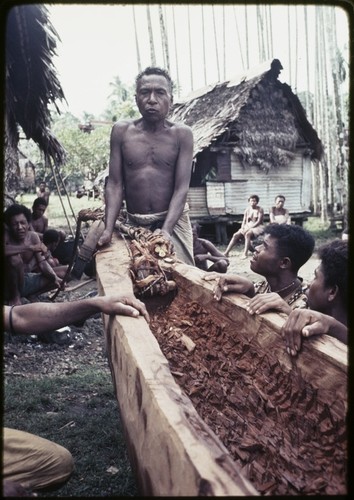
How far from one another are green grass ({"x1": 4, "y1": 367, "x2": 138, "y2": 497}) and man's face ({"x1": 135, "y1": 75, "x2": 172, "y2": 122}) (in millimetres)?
2295

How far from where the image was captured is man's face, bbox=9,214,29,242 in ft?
17.2

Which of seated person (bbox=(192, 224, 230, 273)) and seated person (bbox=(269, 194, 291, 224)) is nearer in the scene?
seated person (bbox=(192, 224, 230, 273))

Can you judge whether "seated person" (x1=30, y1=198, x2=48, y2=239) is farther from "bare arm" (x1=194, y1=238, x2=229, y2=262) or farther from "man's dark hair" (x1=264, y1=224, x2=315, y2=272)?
"man's dark hair" (x1=264, y1=224, x2=315, y2=272)

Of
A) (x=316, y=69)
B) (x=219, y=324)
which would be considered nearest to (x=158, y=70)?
(x=219, y=324)

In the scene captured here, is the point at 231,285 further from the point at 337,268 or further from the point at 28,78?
the point at 28,78

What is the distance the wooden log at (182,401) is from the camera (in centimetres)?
108

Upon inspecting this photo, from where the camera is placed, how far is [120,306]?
2.04m

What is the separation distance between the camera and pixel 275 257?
112 inches

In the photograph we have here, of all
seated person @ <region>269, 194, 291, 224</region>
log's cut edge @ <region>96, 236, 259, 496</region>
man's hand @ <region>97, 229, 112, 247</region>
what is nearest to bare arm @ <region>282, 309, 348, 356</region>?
log's cut edge @ <region>96, 236, 259, 496</region>

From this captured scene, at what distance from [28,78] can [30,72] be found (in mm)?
121

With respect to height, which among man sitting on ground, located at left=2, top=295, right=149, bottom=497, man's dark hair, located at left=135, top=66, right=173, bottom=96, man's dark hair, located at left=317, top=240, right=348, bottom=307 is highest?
man's dark hair, located at left=135, top=66, right=173, bottom=96

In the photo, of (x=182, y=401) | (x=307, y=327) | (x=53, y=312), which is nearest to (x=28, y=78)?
(x=53, y=312)

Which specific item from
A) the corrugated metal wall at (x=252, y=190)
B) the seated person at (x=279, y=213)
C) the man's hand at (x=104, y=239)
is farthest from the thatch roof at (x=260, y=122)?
the man's hand at (x=104, y=239)

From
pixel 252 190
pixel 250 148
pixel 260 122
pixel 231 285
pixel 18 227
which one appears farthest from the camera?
pixel 252 190
